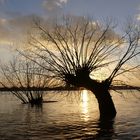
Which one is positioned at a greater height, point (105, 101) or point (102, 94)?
point (102, 94)

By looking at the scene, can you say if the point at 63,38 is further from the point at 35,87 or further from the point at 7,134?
the point at 35,87

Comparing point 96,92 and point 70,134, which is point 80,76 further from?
point 70,134

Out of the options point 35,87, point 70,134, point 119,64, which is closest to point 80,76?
point 119,64

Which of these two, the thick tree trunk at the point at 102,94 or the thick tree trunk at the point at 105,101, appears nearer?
the thick tree trunk at the point at 102,94

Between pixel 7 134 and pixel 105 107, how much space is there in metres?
12.5

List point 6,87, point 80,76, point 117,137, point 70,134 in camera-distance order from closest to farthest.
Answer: point 117,137
point 70,134
point 80,76
point 6,87

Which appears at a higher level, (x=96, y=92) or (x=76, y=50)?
(x=76, y=50)

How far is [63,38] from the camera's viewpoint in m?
31.4

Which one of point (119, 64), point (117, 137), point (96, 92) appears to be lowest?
point (117, 137)

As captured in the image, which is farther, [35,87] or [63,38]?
[35,87]

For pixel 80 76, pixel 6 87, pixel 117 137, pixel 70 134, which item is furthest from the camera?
pixel 6 87

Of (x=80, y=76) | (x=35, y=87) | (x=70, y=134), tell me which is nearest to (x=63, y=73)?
(x=80, y=76)

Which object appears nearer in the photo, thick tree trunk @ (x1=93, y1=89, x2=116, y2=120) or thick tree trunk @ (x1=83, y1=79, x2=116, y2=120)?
thick tree trunk @ (x1=83, y1=79, x2=116, y2=120)

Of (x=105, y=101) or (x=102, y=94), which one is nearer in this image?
(x=102, y=94)
